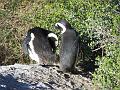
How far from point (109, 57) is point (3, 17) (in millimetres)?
3238

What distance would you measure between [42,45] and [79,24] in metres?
0.65

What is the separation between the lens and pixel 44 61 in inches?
285

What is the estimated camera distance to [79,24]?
722 cm

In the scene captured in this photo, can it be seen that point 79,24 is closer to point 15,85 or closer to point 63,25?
point 63,25

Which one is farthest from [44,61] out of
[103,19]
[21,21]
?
[21,21]

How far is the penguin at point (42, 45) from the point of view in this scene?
720 centimetres

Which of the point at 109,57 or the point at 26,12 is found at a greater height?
the point at 26,12

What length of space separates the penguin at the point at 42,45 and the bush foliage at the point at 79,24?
42 centimetres

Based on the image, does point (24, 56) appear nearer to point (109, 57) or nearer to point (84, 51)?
point (84, 51)

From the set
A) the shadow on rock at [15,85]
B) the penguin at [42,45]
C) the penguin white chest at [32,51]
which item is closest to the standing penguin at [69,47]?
the penguin at [42,45]

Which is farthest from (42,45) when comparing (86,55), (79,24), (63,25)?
(86,55)

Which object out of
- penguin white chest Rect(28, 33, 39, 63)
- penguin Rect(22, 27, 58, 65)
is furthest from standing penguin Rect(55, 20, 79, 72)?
penguin white chest Rect(28, 33, 39, 63)

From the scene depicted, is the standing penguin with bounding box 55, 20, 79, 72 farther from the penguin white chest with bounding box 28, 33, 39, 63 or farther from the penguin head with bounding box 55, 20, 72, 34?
the penguin white chest with bounding box 28, 33, 39, 63

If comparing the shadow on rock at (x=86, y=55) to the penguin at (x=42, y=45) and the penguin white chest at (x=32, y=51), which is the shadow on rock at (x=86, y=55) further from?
the penguin white chest at (x=32, y=51)
